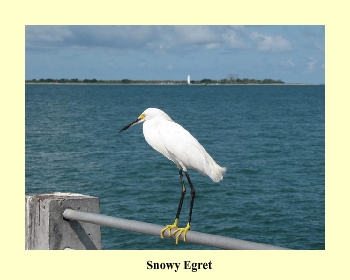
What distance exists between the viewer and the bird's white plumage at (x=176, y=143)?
5156 millimetres

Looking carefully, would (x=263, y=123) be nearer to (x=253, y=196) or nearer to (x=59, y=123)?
(x=59, y=123)

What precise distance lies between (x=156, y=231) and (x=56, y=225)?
3.50 feet

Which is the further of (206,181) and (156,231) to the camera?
(206,181)

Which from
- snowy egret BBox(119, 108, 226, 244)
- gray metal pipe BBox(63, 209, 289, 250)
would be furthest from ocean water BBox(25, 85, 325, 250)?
gray metal pipe BBox(63, 209, 289, 250)

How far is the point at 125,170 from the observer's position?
28.4 metres

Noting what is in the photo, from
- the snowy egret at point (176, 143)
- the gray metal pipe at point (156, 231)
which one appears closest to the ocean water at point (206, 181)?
the snowy egret at point (176, 143)

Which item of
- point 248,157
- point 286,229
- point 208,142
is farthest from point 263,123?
point 286,229

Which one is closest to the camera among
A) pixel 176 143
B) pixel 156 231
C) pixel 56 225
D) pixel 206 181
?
pixel 156 231

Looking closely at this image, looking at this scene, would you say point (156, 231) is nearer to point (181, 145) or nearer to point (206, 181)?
point (181, 145)

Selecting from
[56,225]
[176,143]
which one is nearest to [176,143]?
[176,143]

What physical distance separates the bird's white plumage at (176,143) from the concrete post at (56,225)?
0.86 m

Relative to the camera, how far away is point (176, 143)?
203 inches

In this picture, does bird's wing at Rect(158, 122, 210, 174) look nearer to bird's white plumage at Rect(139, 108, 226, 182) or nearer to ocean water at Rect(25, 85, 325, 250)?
bird's white plumage at Rect(139, 108, 226, 182)

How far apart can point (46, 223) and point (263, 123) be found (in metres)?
53.9
